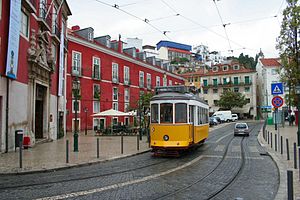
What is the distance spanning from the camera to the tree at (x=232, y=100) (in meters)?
66.0

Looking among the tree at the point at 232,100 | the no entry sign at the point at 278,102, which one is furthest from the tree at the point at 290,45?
the tree at the point at 232,100

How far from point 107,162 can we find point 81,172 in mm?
2499

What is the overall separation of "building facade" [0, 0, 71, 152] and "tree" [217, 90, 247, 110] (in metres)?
45.8

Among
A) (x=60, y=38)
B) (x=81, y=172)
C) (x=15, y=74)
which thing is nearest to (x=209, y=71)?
(x=60, y=38)

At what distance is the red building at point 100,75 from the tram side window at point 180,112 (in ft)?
61.4

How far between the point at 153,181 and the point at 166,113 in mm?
5637

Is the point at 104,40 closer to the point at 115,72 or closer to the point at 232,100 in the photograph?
the point at 115,72

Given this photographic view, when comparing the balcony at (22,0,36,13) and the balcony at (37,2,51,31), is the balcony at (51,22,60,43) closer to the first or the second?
the balcony at (37,2,51,31)

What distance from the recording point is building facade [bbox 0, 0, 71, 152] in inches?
609

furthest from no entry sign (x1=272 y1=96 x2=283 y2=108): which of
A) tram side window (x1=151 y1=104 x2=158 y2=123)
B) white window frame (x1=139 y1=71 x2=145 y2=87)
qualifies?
white window frame (x1=139 y1=71 x2=145 y2=87)

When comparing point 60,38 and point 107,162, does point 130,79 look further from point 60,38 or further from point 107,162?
point 107,162

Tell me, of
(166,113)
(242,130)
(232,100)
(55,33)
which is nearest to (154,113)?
(166,113)

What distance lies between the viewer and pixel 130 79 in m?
48.9

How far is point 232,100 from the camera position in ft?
217
